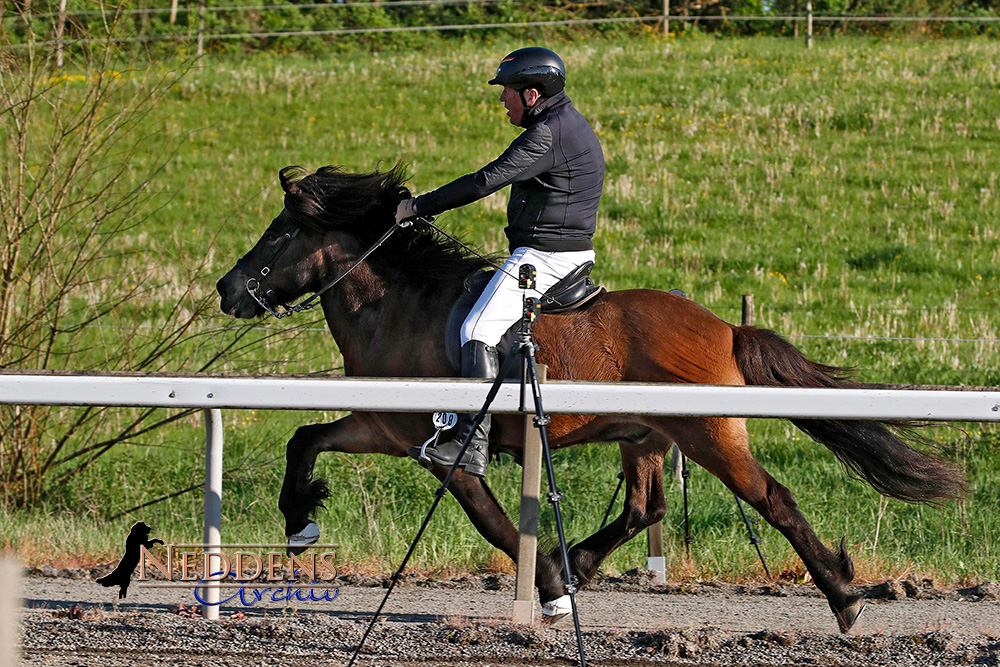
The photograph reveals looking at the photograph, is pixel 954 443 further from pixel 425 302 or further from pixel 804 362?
pixel 425 302

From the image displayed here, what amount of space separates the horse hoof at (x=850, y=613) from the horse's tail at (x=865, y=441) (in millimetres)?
758

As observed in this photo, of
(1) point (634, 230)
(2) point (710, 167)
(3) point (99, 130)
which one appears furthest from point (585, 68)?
(3) point (99, 130)

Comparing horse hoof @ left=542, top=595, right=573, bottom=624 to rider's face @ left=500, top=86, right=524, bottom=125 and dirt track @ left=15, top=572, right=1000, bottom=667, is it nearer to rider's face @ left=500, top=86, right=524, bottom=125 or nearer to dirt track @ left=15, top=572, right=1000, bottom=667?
dirt track @ left=15, top=572, right=1000, bottom=667

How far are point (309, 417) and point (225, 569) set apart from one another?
6.56 metres

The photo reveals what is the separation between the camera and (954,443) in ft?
34.6

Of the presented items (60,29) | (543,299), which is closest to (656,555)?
(543,299)

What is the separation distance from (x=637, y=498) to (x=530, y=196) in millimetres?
1700

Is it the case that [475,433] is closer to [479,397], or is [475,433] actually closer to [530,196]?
[479,397]

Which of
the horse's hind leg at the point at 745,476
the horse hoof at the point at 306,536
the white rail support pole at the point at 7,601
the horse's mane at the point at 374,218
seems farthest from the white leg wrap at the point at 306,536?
the white rail support pole at the point at 7,601

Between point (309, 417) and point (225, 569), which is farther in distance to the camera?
point (309, 417)

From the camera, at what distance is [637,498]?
6473 millimetres

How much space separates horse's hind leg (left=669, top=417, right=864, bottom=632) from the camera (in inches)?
223

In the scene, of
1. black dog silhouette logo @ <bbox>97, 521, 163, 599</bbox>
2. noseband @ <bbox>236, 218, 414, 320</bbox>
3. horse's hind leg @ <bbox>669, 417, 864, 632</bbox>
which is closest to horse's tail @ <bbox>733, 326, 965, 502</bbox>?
horse's hind leg @ <bbox>669, 417, 864, 632</bbox>

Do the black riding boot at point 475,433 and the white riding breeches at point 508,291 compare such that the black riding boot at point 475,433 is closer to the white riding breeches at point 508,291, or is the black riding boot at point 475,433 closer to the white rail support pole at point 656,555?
the white riding breeches at point 508,291
